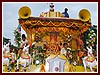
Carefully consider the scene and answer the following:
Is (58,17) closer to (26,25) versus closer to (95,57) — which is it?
(26,25)

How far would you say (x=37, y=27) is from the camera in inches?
391

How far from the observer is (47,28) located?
391 inches

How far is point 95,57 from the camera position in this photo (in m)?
9.93

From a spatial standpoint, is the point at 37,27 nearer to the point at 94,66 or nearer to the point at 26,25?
the point at 26,25

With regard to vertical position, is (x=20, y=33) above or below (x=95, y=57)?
above

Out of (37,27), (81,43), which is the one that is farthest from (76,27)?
(37,27)

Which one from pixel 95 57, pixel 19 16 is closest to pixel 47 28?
pixel 19 16

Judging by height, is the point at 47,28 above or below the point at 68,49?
above

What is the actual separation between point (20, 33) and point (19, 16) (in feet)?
1.71

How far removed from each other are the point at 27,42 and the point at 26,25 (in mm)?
515

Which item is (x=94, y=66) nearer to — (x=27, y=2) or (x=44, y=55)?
(x=44, y=55)

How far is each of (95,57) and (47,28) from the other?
170 cm

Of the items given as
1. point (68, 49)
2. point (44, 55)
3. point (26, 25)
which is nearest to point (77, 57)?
point (68, 49)

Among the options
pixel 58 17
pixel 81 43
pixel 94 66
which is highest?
pixel 58 17
